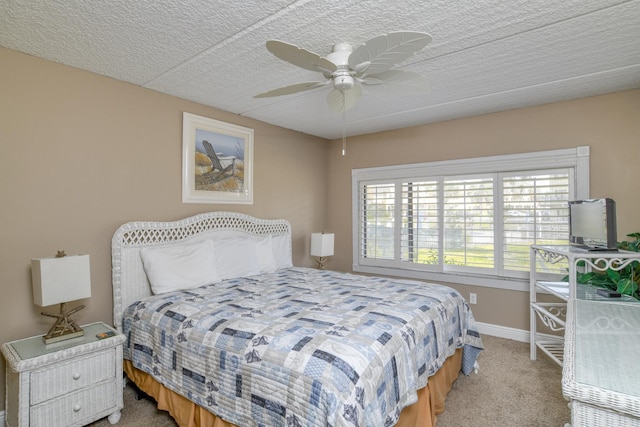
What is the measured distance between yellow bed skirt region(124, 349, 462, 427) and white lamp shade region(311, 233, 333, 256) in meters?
2.14

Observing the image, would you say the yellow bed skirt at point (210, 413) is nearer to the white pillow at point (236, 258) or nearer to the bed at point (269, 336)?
the bed at point (269, 336)

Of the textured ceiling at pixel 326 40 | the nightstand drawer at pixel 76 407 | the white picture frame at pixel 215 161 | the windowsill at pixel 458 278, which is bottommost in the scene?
the nightstand drawer at pixel 76 407

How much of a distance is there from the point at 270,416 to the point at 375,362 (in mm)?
549

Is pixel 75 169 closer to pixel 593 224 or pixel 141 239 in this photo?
pixel 141 239

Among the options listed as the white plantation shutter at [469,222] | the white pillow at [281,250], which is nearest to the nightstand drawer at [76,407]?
the white pillow at [281,250]

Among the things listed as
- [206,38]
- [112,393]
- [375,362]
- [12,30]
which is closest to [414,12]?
[206,38]

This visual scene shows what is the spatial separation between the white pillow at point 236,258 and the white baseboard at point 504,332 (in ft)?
8.67

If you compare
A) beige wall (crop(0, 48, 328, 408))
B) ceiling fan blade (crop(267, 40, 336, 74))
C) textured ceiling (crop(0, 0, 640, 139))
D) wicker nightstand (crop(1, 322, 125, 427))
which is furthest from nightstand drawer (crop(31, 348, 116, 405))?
ceiling fan blade (crop(267, 40, 336, 74))

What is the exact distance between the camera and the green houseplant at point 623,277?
97.9 inches

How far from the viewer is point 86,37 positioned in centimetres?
213

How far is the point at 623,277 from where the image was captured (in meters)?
2.69

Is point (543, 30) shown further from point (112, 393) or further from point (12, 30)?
point (112, 393)

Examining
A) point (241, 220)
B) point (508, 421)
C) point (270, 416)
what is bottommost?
point (508, 421)

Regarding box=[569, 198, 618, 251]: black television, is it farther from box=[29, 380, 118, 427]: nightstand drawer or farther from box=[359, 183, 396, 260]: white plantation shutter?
box=[29, 380, 118, 427]: nightstand drawer
